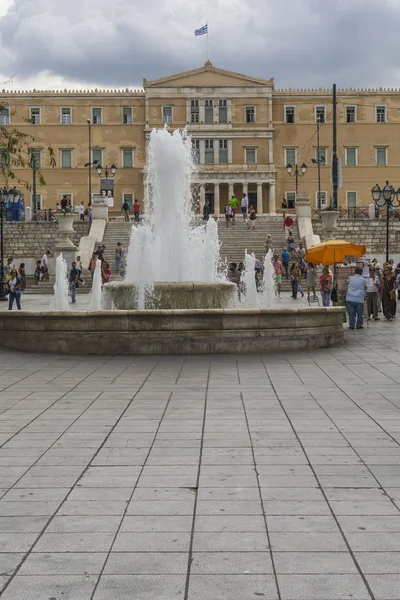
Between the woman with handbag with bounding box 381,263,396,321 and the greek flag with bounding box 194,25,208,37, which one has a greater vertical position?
the greek flag with bounding box 194,25,208,37

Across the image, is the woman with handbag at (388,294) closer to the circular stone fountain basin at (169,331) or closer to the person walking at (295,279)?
the circular stone fountain basin at (169,331)

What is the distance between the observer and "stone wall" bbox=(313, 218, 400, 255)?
41.7 meters

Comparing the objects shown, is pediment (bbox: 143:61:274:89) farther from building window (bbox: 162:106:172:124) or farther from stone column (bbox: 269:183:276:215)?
stone column (bbox: 269:183:276:215)

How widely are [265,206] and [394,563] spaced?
208ft

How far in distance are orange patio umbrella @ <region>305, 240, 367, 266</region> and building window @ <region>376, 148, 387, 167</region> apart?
47922mm

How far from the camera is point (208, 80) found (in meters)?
67.1

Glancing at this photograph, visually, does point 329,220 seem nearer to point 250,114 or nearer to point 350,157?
point 350,157

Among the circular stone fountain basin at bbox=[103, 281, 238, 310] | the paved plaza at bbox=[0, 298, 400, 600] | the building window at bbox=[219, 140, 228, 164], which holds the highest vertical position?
the building window at bbox=[219, 140, 228, 164]

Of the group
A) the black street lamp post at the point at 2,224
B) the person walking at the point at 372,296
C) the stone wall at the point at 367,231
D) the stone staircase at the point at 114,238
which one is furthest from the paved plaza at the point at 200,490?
the stone wall at the point at 367,231

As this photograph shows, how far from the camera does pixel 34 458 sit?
631 cm

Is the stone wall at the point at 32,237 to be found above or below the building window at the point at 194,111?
below

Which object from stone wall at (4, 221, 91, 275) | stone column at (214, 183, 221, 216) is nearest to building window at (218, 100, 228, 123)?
stone column at (214, 183, 221, 216)

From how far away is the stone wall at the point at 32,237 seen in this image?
136 feet

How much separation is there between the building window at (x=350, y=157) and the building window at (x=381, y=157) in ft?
5.76
